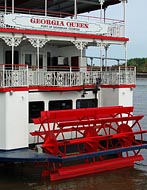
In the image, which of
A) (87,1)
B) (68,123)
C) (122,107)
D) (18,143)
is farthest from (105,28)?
(18,143)

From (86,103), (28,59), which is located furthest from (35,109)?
(28,59)

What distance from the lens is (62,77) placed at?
1496 centimetres

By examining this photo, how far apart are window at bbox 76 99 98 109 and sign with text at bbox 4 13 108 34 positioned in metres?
2.63

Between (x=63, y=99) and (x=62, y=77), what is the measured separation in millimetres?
821

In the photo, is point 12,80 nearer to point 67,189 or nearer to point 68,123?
point 68,123

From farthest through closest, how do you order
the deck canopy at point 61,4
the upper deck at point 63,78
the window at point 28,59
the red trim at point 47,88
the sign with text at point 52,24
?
the deck canopy at point 61,4 < the window at point 28,59 < the sign with text at point 52,24 < the upper deck at point 63,78 < the red trim at point 47,88

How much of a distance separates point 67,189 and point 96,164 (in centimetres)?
179

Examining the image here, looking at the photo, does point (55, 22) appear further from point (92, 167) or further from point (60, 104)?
point (92, 167)

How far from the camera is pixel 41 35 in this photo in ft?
48.8

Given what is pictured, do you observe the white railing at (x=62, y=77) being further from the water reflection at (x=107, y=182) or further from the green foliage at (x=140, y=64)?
the green foliage at (x=140, y=64)

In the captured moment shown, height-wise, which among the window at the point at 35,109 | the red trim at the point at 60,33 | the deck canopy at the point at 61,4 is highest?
the deck canopy at the point at 61,4

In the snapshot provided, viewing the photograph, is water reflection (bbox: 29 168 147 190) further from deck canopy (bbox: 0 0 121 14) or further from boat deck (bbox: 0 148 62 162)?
deck canopy (bbox: 0 0 121 14)

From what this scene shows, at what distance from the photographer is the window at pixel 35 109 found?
47.1ft

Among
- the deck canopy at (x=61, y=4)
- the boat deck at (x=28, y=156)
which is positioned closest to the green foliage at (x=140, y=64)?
the deck canopy at (x=61, y=4)
